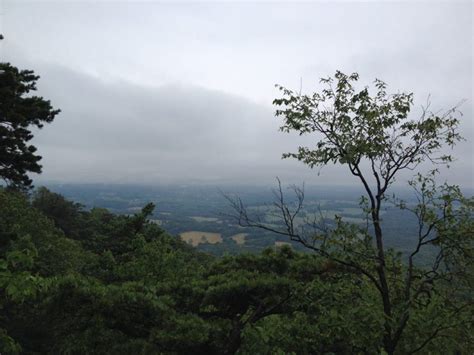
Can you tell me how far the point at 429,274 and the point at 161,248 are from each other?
11630 mm

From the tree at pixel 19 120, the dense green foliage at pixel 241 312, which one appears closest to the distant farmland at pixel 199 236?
the tree at pixel 19 120

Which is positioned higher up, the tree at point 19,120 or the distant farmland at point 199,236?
the tree at point 19,120

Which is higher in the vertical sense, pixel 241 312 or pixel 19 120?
pixel 19 120

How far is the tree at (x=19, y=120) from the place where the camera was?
12953 millimetres

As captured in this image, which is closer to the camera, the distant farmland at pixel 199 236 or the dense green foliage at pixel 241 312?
the dense green foliage at pixel 241 312

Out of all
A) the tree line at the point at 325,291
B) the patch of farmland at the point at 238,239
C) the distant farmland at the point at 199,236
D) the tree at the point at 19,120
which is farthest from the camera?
the distant farmland at the point at 199,236

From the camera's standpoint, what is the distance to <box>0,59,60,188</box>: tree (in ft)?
42.5

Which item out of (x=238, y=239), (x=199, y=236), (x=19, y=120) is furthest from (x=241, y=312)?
(x=199, y=236)

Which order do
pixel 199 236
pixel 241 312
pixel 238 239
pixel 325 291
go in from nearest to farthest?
1. pixel 325 291
2. pixel 241 312
3. pixel 238 239
4. pixel 199 236

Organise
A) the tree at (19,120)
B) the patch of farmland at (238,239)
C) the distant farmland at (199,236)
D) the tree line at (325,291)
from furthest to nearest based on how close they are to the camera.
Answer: the distant farmland at (199,236)
the patch of farmland at (238,239)
the tree at (19,120)
the tree line at (325,291)

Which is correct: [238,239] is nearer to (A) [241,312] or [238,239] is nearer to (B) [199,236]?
(B) [199,236]

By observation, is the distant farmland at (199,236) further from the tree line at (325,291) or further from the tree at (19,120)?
the tree line at (325,291)

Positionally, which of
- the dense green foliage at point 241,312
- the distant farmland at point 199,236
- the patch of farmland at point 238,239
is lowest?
the distant farmland at point 199,236

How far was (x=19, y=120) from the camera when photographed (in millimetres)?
13641
